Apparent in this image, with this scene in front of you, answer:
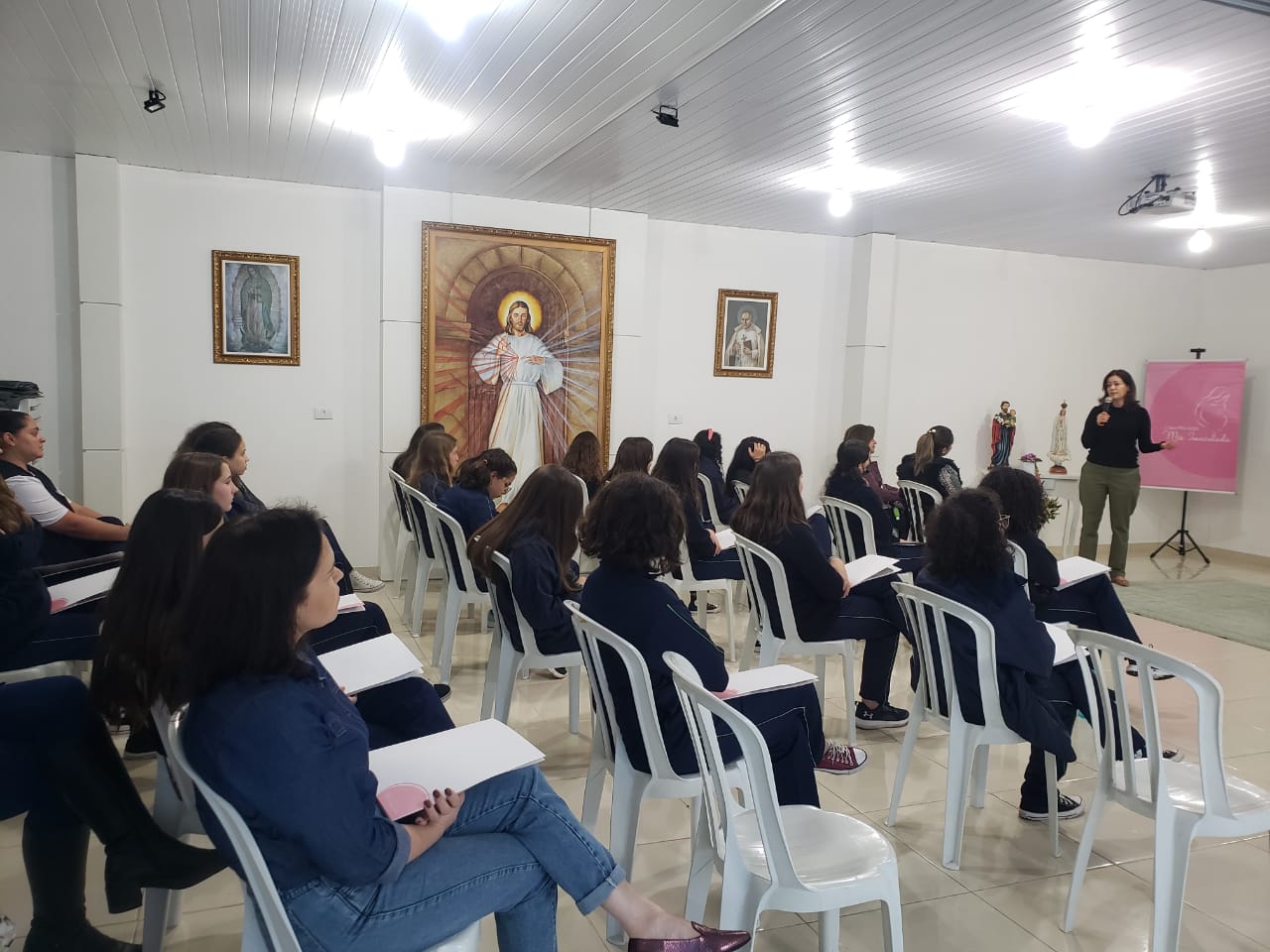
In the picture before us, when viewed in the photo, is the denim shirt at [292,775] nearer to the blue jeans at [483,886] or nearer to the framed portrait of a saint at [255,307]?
the blue jeans at [483,886]

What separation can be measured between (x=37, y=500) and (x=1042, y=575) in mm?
3815

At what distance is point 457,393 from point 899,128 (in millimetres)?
3370

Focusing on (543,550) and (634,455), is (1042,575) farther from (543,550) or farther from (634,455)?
(634,455)

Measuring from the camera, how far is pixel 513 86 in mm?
3939

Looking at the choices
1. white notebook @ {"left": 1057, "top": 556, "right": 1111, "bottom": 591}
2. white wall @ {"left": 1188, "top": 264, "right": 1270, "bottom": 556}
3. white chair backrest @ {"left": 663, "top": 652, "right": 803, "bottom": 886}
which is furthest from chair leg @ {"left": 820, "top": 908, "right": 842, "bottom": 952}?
white wall @ {"left": 1188, "top": 264, "right": 1270, "bottom": 556}

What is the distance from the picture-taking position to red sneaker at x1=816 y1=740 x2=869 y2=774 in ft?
10.8

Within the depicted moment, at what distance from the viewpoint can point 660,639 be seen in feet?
7.45

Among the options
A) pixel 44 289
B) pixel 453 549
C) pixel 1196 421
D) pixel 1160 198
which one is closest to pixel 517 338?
pixel 453 549

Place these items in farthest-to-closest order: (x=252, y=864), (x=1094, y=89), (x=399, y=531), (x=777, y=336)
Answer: (x=777, y=336) < (x=399, y=531) < (x=1094, y=89) < (x=252, y=864)

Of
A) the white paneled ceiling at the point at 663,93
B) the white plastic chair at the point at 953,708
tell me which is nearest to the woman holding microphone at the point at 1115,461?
the white paneled ceiling at the point at 663,93

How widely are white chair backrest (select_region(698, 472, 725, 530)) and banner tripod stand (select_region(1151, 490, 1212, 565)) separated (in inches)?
192

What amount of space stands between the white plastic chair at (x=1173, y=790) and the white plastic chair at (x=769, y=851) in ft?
2.32

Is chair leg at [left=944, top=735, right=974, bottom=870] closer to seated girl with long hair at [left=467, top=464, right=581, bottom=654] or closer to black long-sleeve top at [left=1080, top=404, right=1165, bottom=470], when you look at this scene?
seated girl with long hair at [left=467, top=464, right=581, bottom=654]

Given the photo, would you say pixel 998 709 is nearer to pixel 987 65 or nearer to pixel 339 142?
pixel 987 65
